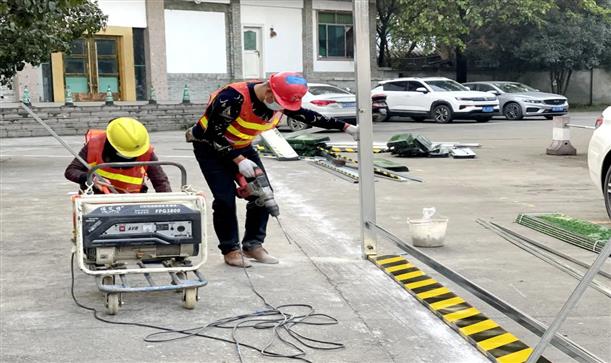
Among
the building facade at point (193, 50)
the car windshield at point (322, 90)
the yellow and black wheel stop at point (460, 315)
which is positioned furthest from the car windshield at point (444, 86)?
the yellow and black wheel stop at point (460, 315)

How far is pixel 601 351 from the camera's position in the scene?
445 centimetres

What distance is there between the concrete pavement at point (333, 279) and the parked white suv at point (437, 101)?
13.4 m

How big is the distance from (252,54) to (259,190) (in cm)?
2715

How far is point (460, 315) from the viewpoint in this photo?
514cm

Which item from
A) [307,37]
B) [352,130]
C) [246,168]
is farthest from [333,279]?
[307,37]

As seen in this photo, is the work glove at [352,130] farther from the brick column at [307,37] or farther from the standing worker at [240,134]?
the brick column at [307,37]

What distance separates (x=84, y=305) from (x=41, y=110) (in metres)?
20.4

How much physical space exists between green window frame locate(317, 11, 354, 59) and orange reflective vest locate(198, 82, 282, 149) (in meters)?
28.6

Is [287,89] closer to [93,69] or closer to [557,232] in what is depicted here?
[557,232]

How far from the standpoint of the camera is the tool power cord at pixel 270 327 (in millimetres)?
4590

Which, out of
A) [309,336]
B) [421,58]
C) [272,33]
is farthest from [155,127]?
[309,336]

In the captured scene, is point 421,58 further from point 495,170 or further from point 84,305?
point 84,305

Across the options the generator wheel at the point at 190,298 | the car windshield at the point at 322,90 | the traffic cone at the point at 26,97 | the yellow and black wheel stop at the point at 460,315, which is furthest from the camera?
the traffic cone at the point at 26,97

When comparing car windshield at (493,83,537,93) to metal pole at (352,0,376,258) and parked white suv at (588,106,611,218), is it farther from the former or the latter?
metal pole at (352,0,376,258)
